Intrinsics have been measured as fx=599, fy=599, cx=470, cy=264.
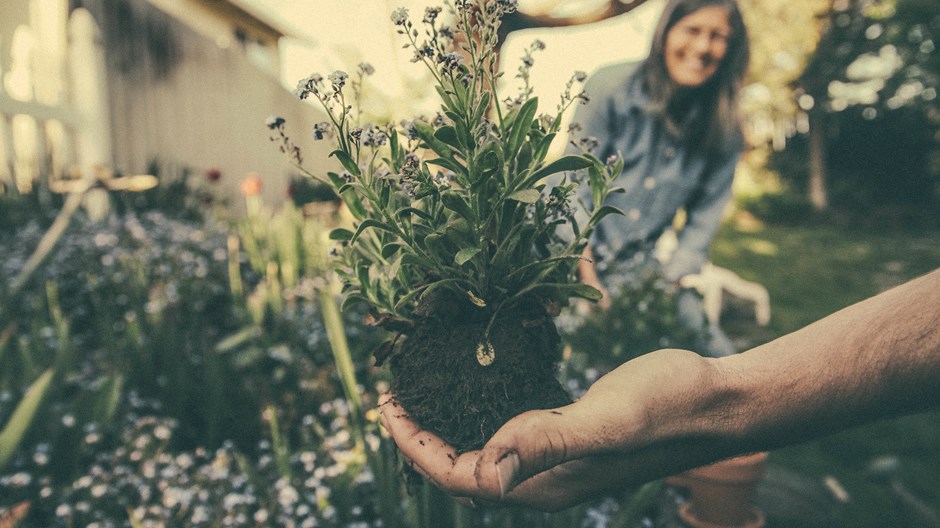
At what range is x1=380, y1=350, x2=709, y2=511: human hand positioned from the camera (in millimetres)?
794

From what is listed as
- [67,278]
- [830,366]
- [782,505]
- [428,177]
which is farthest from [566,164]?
[67,278]

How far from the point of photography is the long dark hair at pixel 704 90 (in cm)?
243

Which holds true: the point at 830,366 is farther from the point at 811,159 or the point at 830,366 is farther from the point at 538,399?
the point at 811,159

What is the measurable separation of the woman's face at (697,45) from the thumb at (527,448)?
6.43 feet

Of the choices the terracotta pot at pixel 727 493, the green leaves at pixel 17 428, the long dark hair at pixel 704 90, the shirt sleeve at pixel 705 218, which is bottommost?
the terracotta pot at pixel 727 493

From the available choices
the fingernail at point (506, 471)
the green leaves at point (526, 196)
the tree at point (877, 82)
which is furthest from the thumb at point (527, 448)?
the tree at point (877, 82)

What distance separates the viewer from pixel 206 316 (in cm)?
325

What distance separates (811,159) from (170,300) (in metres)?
13.5

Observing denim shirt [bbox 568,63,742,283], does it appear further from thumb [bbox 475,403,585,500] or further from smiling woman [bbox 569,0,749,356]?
thumb [bbox 475,403,585,500]

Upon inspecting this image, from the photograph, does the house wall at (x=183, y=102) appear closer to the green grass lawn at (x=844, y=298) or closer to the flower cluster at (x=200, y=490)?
the flower cluster at (x=200, y=490)

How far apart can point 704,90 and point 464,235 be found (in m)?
1.97

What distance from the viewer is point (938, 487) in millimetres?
2928

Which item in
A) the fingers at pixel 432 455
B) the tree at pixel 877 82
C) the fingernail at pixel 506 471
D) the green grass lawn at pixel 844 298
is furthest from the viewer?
the tree at pixel 877 82

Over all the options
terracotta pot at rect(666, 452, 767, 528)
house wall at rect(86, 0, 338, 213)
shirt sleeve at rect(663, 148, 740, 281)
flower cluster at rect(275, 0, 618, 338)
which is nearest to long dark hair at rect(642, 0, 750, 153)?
shirt sleeve at rect(663, 148, 740, 281)
